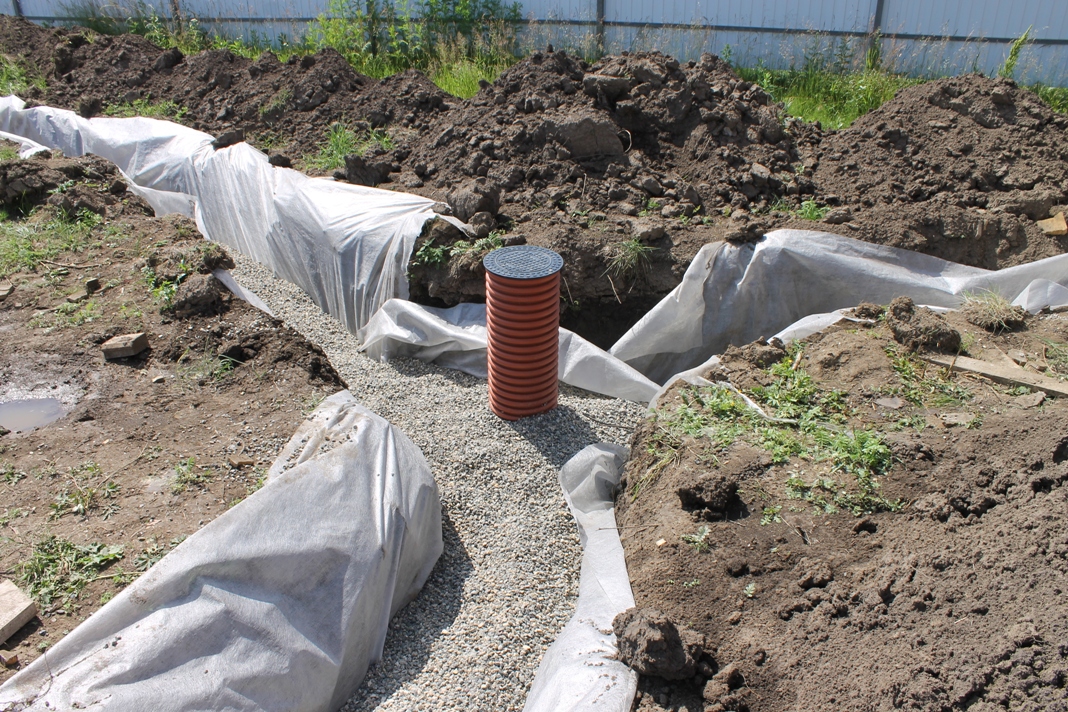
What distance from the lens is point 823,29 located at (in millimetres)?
9047

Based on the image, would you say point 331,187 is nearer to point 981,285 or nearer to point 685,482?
point 685,482

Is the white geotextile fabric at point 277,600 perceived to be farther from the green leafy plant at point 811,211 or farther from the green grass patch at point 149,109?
the green grass patch at point 149,109

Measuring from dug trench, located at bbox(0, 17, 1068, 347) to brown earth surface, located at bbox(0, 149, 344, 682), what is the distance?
1.42m

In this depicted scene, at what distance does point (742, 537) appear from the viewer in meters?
2.94

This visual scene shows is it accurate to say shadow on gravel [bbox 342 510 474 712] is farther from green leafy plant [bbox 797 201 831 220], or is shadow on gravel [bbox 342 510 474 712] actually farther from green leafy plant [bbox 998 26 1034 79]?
green leafy plant [bbox 998 26 1034 79]

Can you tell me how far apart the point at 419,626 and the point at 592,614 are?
0.79m

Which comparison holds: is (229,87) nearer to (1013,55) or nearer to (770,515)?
(770,515)

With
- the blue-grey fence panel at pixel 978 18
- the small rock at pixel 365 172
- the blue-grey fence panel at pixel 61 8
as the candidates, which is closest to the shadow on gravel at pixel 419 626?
the small rock at pixel 365 172

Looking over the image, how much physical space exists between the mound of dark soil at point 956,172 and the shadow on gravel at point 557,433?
240cm

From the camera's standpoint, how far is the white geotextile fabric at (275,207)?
5242 mm

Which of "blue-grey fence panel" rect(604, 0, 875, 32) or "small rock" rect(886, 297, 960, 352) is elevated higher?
"blue-grey fence panel" rect(604, 0, 875, 32)

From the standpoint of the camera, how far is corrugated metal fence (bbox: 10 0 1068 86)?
8562 millimetres

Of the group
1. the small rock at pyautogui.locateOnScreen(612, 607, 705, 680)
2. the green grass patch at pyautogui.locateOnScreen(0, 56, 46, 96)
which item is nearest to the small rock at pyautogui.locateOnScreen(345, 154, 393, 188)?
the small rock at pyautogui.locateOnScreen(612, 607, 705, 680)

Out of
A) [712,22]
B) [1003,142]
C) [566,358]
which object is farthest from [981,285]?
[712,22]
